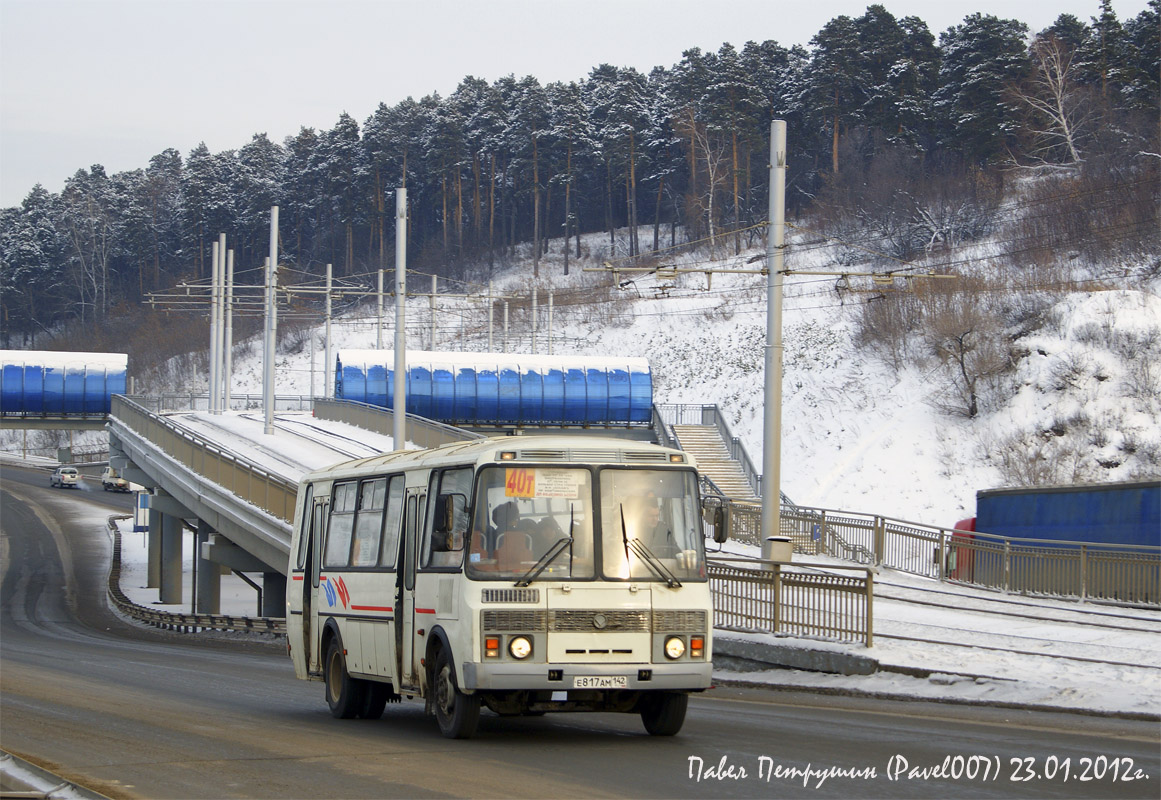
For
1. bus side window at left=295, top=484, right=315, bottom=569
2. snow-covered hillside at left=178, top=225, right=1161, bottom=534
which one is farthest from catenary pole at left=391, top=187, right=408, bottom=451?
bus side window at left=295, top=484, right=315, bottom=569

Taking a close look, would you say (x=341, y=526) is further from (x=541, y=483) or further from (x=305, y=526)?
(x=541, y=483)

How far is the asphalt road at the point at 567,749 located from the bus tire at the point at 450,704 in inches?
6.1

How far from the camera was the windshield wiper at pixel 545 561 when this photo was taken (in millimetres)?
11664

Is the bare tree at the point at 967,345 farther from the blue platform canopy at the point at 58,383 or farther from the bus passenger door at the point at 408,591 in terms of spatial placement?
the bus passenger door at the point at 408,591

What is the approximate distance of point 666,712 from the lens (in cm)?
1216

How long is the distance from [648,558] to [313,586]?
574cm

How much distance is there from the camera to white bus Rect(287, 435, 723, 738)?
1155 cm

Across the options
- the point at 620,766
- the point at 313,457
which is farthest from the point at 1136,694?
the point at 313,457

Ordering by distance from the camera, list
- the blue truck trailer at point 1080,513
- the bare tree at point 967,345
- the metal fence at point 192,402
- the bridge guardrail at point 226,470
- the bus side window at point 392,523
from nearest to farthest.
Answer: the bus side window at point 392,523, the blue truck trailer at point 1080,513, the bridge guardrail at point 226,470, the bare tree at point 967,345, the metal fence at point 192,402

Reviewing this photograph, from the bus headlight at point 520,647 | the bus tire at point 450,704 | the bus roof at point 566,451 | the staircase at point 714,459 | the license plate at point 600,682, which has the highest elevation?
the bus roof at point 566,451

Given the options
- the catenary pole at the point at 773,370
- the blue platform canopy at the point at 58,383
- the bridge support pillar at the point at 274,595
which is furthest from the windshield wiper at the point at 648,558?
the blue platform canopy at the point at 58,383

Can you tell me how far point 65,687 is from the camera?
19.3 metres

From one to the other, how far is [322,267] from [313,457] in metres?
96.0

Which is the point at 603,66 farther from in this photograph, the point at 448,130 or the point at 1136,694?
the point at 1136,694
